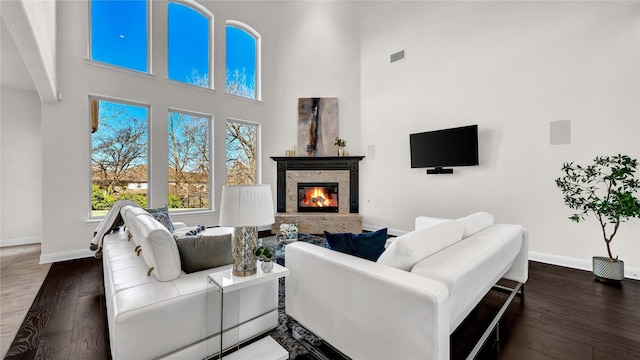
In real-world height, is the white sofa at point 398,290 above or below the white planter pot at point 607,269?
above

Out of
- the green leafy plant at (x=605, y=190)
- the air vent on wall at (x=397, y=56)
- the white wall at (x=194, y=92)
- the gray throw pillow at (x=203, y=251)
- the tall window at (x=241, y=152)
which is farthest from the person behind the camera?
the tall window at (x=241, y=152)

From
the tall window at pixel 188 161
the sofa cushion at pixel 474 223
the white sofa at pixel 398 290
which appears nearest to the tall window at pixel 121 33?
the tall window at pixel 188 161

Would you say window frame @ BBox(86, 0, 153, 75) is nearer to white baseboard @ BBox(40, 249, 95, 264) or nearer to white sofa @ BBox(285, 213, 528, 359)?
white baseboard @ BBox(40, 249, 95, 264)

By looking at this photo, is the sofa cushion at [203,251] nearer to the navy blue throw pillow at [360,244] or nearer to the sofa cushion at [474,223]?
the navy blue throw pillow at [360,244]

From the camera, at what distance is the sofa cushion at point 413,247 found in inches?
58.8

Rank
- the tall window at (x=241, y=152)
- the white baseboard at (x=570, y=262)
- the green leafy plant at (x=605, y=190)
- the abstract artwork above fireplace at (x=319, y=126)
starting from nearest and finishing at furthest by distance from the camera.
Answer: the green leafy plant at (x=605, y=190), the white baseboard at (x=570, y=262), the tall window at (x=241, y=152), the abstract artwork above fireplace at (x=319, y=126)

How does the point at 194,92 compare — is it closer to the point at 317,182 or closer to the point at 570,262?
the point at 317,182

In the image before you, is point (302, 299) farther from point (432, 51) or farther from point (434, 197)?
point (432, 51)

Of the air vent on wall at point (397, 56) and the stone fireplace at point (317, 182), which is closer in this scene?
the air vent on wall at point (397, 56)

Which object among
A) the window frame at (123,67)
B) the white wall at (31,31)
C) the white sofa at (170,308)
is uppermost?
the window frame at (123,67)

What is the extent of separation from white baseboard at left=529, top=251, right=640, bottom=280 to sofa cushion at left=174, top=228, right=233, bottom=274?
4015 mm

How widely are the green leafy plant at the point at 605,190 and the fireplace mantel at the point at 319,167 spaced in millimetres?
3375

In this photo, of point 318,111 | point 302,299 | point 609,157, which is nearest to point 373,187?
point 318,111

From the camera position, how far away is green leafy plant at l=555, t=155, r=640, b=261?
2.73 meters
